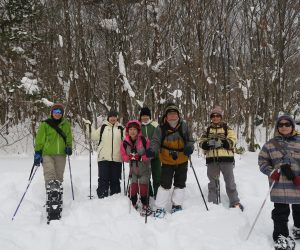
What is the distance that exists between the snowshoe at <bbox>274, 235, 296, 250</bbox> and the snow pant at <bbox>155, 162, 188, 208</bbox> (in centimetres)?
184

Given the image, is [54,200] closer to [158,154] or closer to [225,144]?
[158,154]

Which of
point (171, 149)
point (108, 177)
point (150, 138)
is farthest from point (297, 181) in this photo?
point (108, 177)

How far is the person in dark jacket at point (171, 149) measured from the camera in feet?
19.2

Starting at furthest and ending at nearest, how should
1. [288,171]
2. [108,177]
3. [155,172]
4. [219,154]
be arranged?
[108,177]
[155,172]
[219,154]
[288,171]

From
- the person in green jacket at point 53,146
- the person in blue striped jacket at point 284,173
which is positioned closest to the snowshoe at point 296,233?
the person in blue striped jacket at point 284,173

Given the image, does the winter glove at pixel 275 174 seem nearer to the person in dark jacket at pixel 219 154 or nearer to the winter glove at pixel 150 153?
the person in dark jacket at pixel 219 154

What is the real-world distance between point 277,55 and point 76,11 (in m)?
7.05

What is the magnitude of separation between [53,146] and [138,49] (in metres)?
6.82

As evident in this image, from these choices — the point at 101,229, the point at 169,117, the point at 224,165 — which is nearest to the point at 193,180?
the point at 224,165

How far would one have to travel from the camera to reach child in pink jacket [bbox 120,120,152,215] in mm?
6043

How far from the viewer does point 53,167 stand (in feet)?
19.9

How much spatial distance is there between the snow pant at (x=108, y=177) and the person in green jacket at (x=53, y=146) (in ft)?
2.29

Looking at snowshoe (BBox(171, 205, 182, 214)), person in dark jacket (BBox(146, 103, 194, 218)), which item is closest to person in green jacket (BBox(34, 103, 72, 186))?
person in dark jacket (BBox(146, 103, 194, 218))

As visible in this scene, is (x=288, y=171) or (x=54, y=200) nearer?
A: (x=288, y=171)
